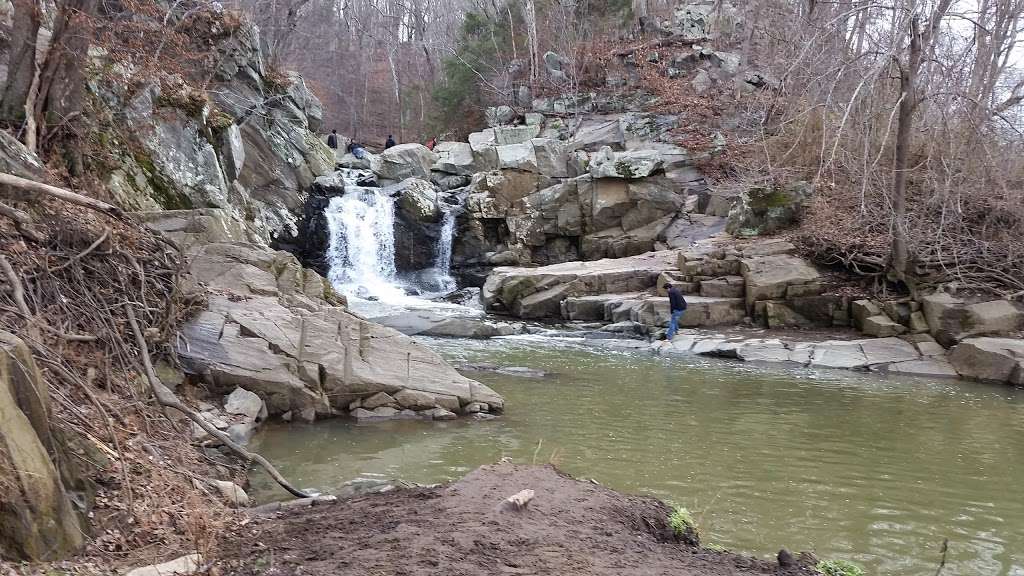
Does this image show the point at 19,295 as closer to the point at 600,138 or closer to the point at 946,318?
the point at 946,318

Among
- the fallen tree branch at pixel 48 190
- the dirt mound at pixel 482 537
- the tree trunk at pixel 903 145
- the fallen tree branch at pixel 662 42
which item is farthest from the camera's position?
the fallen tree branch at pixel 662 42

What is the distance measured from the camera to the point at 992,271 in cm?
1473

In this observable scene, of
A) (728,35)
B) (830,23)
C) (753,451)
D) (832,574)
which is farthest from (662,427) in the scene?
(728,35)

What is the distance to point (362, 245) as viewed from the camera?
23.5 meters

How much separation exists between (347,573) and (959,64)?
1386 cm

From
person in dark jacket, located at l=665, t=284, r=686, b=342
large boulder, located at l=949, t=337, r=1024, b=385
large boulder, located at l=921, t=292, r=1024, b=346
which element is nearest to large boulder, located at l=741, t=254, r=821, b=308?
person in dark jacket, located at l=665, t=284, r=686, b=342

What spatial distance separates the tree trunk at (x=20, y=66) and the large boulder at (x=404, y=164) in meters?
18.0

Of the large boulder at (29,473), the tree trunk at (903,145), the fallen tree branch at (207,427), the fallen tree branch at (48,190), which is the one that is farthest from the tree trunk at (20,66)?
the tree trunk at (903,145)

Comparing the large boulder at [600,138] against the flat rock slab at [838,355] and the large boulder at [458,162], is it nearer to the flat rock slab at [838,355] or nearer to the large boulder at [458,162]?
the large boulder at [458,162]

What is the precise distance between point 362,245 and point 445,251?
300 cm

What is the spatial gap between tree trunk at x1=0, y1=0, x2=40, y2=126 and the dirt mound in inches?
319

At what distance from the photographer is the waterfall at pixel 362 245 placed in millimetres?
22734

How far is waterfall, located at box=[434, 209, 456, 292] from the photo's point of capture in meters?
24.5

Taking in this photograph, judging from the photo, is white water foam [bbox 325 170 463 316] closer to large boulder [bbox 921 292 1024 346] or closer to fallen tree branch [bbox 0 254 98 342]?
large boulder [bbox 921 292 1024 346]
